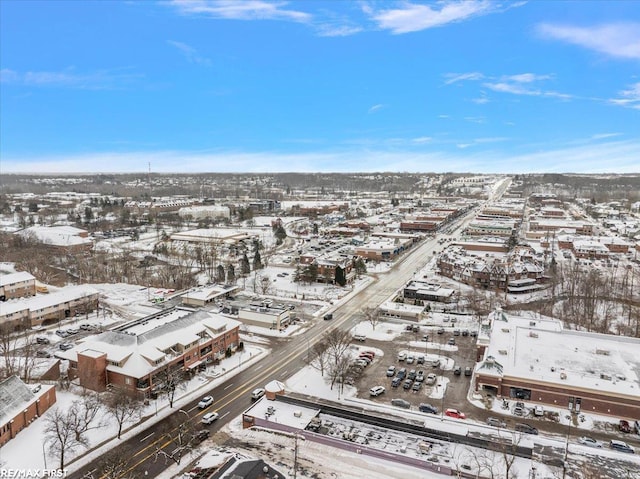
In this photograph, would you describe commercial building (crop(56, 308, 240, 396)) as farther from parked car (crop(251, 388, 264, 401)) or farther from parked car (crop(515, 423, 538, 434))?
parked car (crop(515, 423, 538, 434))

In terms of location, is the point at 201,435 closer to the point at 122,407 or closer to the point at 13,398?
the point at 122,407

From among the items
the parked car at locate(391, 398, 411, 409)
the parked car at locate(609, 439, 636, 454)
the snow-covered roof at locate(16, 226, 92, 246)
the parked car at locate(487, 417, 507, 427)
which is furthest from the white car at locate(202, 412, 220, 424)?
the snow-covered roof at locate(16, 226, 92, 246)

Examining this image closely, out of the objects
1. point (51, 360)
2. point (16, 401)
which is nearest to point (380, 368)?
point (16, 401)

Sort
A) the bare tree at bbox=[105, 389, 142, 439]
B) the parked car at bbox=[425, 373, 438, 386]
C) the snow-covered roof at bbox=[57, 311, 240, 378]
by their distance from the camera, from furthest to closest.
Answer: the parked car at bbox=[425, 373, 438, 386], the snow-covered roof at bbox=[57, 311, 240, 378], the bare tree at bbox=[105, 389, 142, 439]

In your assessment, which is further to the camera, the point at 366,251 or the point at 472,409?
the point at 366,251

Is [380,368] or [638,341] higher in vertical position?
[638,341]

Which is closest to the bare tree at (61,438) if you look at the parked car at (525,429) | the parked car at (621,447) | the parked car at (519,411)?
the parked car at (525,429)

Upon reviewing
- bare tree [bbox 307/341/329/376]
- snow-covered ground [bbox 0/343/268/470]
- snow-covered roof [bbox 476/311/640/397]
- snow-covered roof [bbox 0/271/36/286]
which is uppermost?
snow-covered roof [bbox 0/271/36/286]

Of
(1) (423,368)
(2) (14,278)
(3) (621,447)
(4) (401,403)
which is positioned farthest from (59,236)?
(3) (621,447)

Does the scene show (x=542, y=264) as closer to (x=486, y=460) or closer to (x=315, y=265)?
(x=315, y=265)
